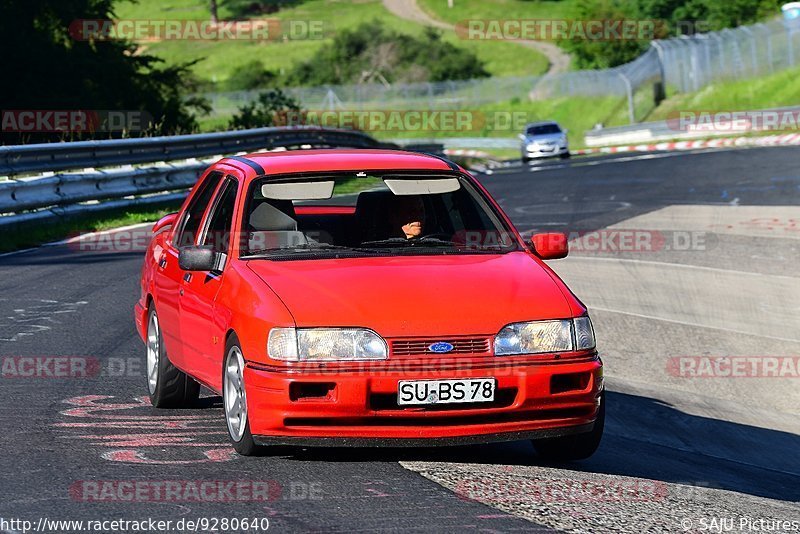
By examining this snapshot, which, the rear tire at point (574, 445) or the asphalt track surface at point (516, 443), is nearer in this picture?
the asphalt track surface at point (516, 443)

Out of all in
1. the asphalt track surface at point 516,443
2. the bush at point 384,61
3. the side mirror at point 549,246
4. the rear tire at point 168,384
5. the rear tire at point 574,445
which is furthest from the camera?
the bush at point 384,61

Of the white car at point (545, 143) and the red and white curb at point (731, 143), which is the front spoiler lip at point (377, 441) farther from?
the white car at point (545, 143)

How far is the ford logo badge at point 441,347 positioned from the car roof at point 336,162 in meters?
1.72

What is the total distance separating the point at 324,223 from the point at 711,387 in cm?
486

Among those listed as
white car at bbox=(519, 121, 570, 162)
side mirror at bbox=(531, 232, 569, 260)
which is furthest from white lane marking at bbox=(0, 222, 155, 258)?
white car at bbox=(519, 121, 570, 162)

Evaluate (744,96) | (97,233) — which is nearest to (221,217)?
(97,233)

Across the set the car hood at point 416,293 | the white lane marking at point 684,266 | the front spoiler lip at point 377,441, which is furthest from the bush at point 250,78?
the front spoiler lip at point 377,441

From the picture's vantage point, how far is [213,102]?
78.4 meters

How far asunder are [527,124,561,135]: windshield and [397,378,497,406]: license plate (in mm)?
42225

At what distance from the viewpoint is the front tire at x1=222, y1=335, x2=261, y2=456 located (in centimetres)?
650

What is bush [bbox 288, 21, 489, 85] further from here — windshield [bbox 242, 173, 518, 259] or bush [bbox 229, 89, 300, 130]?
windshield [bbox 242, 173, 518, 259]

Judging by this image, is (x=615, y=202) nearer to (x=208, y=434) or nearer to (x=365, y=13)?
(x=208, y=434)

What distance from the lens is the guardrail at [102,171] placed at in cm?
1841

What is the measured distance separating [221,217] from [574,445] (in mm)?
2478
